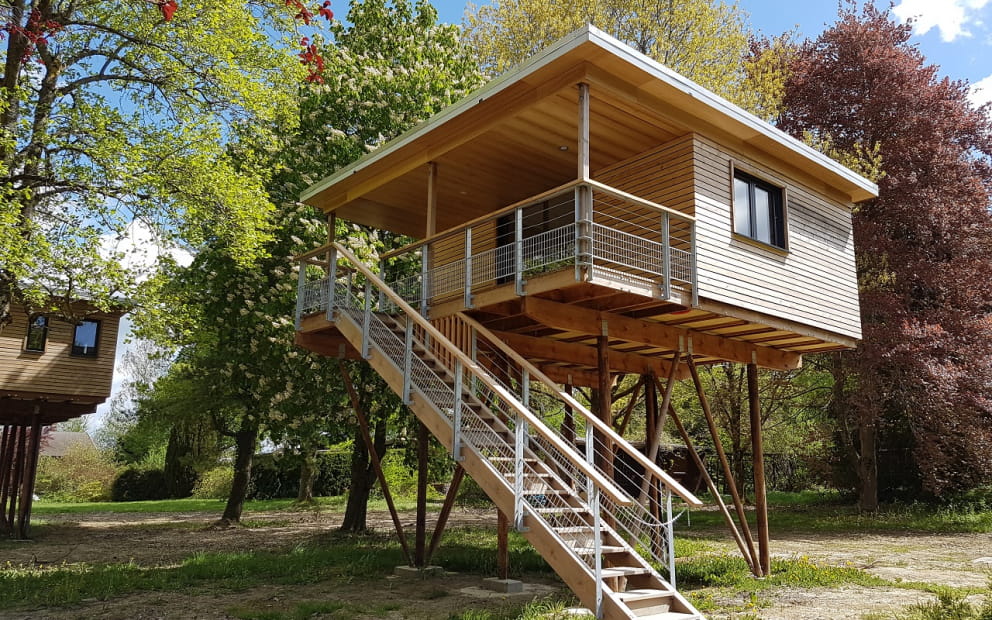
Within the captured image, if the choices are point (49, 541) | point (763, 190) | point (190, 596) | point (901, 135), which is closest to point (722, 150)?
point (763, 190)

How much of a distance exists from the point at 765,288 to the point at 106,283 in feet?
37.2

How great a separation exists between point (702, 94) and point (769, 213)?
2872mm

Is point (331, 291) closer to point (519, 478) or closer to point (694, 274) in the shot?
point (519, 478)

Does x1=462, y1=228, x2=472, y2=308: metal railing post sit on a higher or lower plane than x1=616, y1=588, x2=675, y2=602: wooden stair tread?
higher

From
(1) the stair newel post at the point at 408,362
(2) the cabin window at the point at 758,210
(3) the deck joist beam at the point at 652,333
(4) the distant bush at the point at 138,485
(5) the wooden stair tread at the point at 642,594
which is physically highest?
(2) the cabin window at the point at 758,210

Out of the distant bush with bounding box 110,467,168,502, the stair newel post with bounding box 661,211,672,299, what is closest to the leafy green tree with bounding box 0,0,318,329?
the stair newel post with bounding box 661,211,672,299

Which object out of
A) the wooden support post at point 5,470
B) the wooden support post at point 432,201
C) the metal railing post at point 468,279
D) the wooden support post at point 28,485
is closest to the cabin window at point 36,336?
the wooden support post at point 28,485

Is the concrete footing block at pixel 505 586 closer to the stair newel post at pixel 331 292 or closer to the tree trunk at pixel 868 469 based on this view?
the stair newel post at pixel 331 292

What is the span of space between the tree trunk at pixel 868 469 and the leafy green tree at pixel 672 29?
11.2 m

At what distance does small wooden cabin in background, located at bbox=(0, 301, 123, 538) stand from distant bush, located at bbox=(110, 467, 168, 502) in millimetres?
16540

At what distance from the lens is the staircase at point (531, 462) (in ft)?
23.7

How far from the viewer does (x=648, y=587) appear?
7.88 metres

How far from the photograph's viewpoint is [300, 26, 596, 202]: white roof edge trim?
28.8ft

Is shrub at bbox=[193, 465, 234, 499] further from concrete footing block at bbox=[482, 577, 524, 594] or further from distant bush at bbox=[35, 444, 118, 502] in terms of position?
concrete footing block at bbox=[482, 577, 524, 594]
